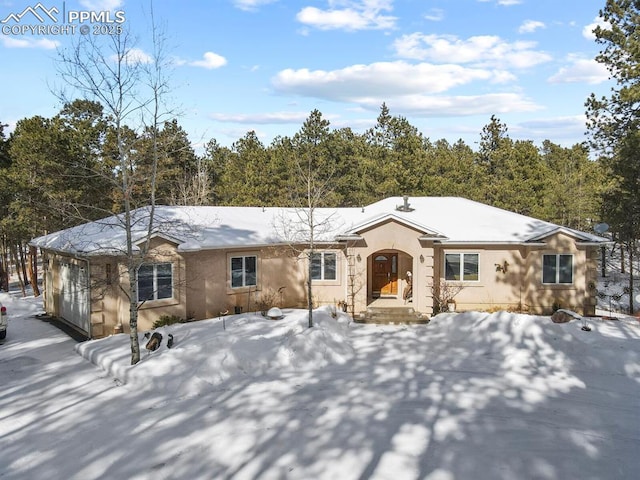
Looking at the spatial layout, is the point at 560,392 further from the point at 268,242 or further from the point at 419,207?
the point at 419,207

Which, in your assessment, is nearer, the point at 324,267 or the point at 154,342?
the point at 154,342

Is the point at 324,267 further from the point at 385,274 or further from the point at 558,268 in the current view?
the point at 558,268

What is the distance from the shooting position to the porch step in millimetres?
16844

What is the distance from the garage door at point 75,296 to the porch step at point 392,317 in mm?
9496

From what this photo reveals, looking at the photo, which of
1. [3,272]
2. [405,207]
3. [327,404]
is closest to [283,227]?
[405,207]

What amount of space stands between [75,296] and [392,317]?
37.5ft

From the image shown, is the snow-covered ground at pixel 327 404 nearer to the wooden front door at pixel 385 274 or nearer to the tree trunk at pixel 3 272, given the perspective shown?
the wooden front door at pixel 385 274

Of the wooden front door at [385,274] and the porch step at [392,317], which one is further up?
the wooden front door at [385,274]

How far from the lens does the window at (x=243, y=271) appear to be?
17.4m

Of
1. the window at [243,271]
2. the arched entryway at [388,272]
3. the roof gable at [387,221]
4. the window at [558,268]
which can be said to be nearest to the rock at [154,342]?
the window at [243,271]

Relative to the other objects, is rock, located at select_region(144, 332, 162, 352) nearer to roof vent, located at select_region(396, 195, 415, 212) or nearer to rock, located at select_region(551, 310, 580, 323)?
roof vent, located at select_region(396, 195, 415, 212)

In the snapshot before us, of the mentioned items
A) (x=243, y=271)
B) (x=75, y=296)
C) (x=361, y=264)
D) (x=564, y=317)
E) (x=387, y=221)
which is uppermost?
(x=387, y=221)

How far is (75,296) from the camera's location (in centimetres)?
1553

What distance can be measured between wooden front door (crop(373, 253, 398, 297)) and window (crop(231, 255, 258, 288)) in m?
5.76
